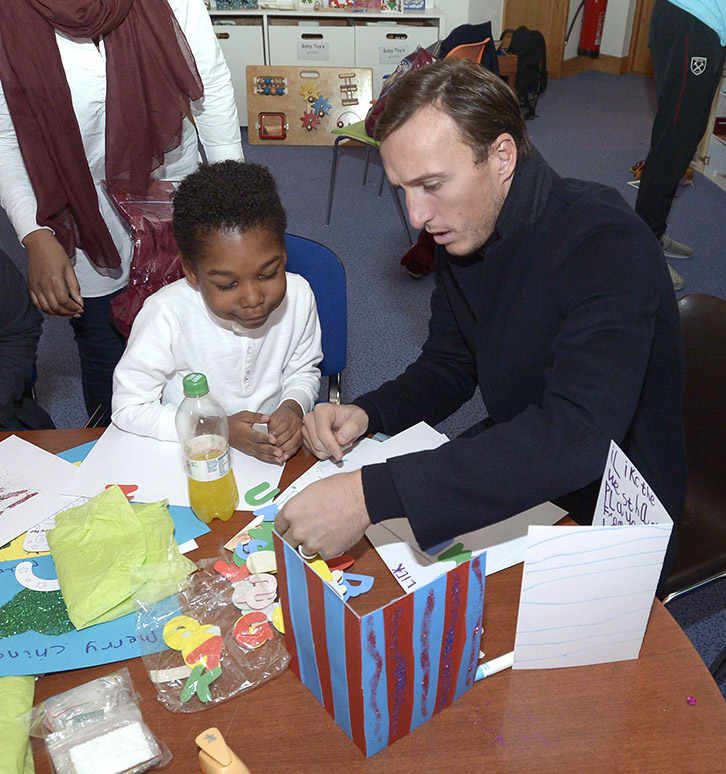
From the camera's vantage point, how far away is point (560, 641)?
2.80 feet

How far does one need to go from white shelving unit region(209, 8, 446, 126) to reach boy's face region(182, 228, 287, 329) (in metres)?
4.47

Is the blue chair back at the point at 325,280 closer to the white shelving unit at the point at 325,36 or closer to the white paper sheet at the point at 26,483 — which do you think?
the white paper sheet at the point at 26,483

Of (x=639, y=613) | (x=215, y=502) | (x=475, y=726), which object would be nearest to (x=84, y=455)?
(x=215, y=502)

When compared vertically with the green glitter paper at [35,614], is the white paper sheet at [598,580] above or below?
above

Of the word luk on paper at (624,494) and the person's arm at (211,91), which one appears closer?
the word luk on paper at (624,494)

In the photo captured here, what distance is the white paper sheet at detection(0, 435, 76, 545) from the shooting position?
3.67ft

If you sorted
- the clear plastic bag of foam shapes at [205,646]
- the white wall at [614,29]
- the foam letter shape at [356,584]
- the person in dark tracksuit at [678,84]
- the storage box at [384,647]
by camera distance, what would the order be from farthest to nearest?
the white wall at [614,29]
the person in dark tracksuit at [678,84]
the foam letter shape at [356,584]
the clear plastic bag of foam shapes at [205,646]
the storage box at [384,647]

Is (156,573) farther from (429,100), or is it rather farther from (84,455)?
(429,100)

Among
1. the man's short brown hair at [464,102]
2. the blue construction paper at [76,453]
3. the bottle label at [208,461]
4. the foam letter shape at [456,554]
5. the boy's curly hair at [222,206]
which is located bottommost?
the blue construction paper at [76,453]

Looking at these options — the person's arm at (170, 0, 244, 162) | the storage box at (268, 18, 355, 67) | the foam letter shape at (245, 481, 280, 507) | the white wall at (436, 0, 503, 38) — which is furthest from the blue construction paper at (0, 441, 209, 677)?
the white wall at (436, 0, 503, 38)

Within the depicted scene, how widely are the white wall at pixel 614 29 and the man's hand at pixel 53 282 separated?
6.65 m

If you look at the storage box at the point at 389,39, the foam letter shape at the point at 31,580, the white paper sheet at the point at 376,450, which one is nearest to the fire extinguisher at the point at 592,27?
the storage box at the point at 389,39

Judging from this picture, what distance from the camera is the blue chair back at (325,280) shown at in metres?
1.72

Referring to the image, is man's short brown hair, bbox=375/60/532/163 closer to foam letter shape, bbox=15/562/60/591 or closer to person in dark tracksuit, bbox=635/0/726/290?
foam letter shape, bbox=15/562/60/591
